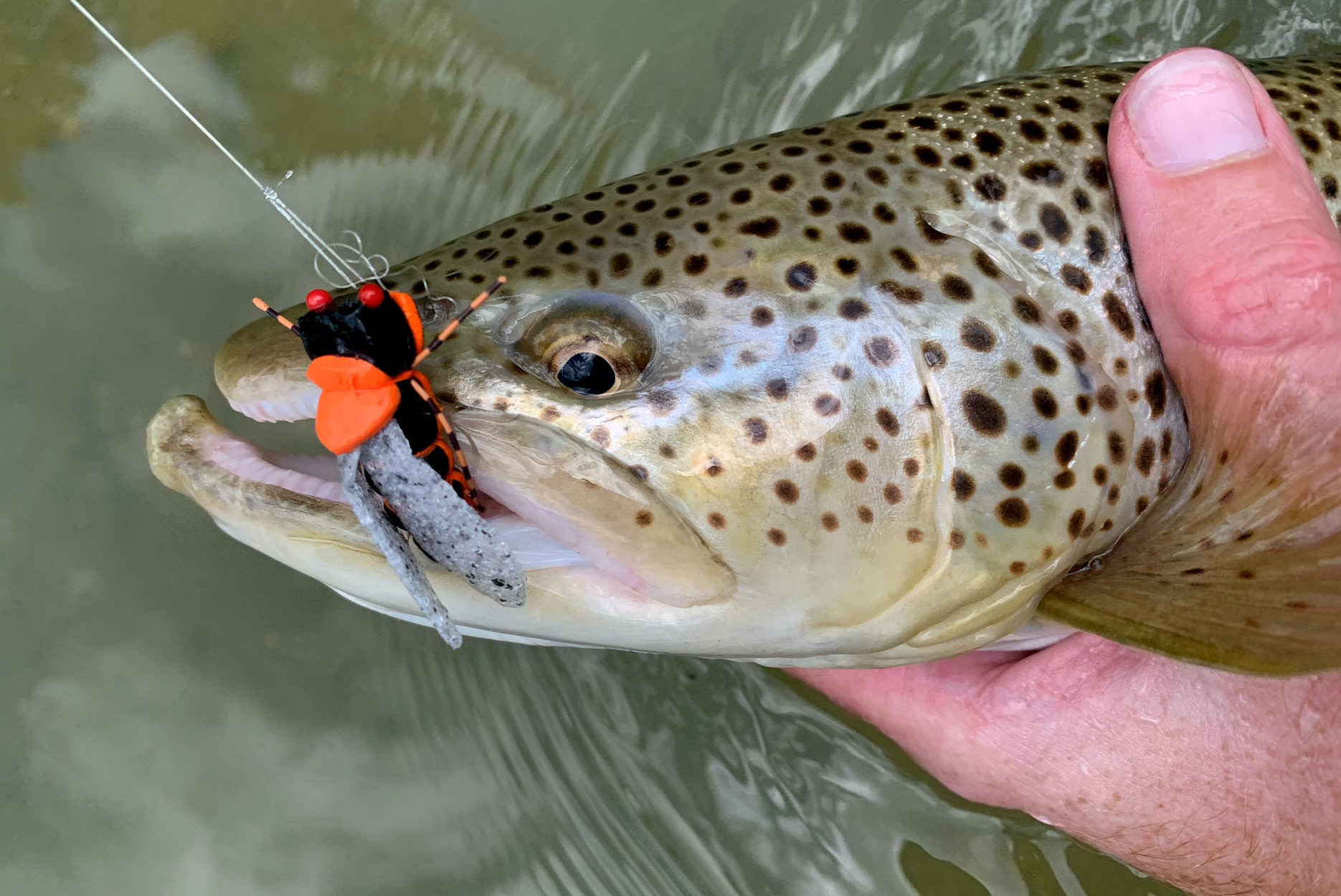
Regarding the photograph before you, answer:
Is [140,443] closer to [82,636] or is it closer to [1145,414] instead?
[82,636]

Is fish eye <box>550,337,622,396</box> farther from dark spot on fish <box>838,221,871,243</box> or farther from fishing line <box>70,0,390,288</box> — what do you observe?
dark spot on fish <box>838,221,871,243</box>

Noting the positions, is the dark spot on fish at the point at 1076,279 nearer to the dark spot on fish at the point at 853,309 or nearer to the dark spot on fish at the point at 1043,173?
the dark spot on fish at the point at 1043,173

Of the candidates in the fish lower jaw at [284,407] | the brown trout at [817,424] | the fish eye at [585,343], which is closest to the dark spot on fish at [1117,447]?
the brown trout at [817,424]

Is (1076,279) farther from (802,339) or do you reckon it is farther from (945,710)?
(945,710)

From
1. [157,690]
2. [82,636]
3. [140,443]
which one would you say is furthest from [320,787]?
[140,443]

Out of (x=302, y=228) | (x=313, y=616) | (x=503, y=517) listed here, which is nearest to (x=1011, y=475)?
(x=503, y=517)
